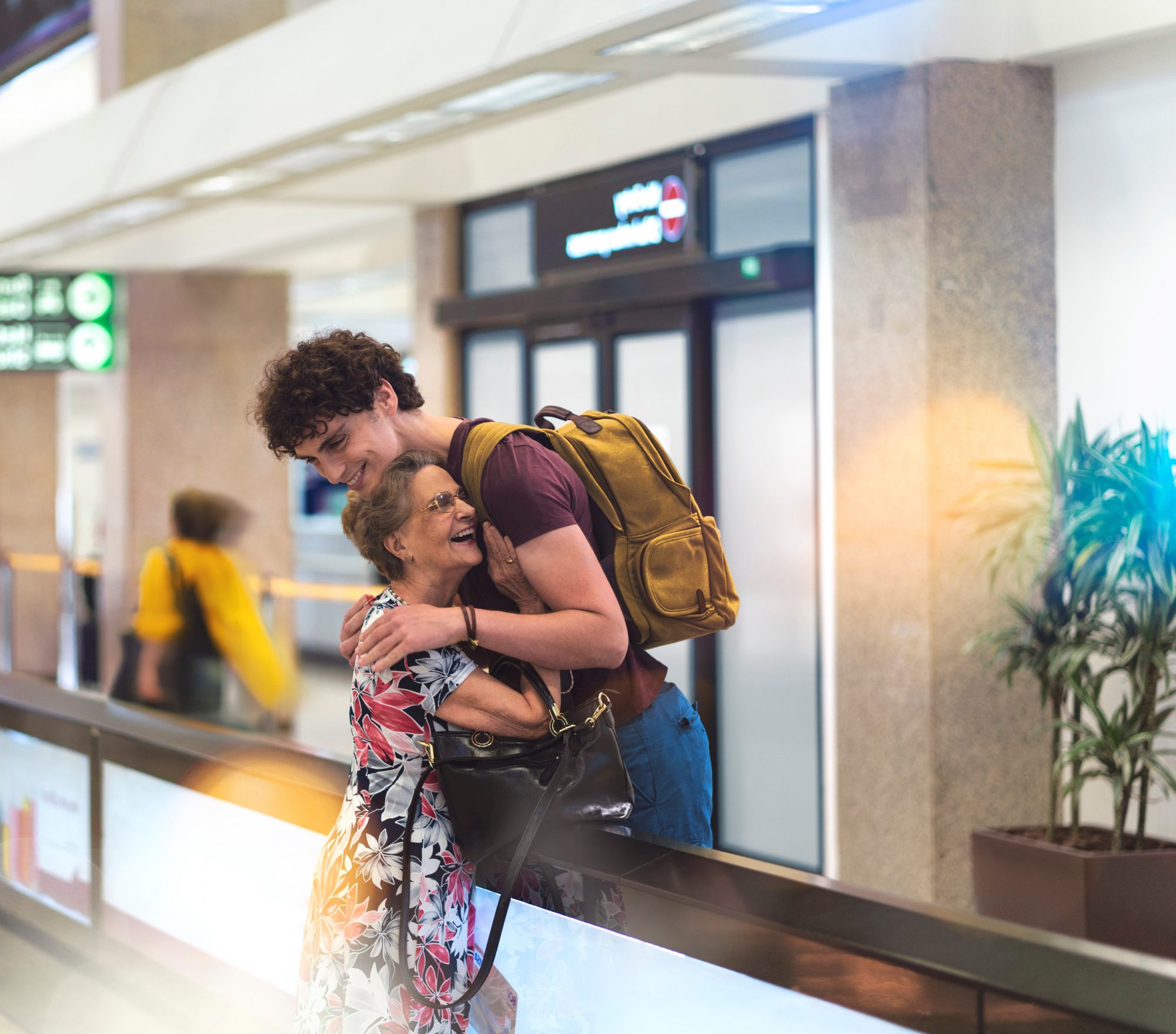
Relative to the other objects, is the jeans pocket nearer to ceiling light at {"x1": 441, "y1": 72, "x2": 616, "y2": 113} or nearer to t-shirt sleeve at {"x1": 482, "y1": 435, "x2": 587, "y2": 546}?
t-shirt sleeve at {"x1": 482, "y1": 435, "x2": 587, "y2": 546}

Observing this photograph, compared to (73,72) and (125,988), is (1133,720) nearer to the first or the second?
(125,988)

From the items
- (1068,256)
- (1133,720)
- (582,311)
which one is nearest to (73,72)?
(582,311)

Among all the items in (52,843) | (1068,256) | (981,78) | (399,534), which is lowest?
(52,843)

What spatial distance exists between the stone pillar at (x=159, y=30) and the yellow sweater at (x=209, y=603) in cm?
510

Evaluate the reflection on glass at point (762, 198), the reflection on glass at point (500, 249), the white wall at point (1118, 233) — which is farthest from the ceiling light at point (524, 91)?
the reflection on glass at point (500, 249)

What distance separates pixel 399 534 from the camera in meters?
2.33

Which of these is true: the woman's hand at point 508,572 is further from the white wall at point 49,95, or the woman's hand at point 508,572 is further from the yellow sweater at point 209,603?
the white wall at point 49,95

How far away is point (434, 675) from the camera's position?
89.7 inches

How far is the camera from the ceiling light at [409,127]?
19.3 ft

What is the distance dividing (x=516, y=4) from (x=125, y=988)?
11.3ft

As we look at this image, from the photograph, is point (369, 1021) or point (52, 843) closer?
point (369, 1021)

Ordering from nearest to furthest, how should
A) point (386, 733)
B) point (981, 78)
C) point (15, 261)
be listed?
1. point (386, 733)
2. point (981, 78)
3. point (15, 261)

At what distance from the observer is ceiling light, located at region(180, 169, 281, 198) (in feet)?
23.7

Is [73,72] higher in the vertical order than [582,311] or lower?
higher
